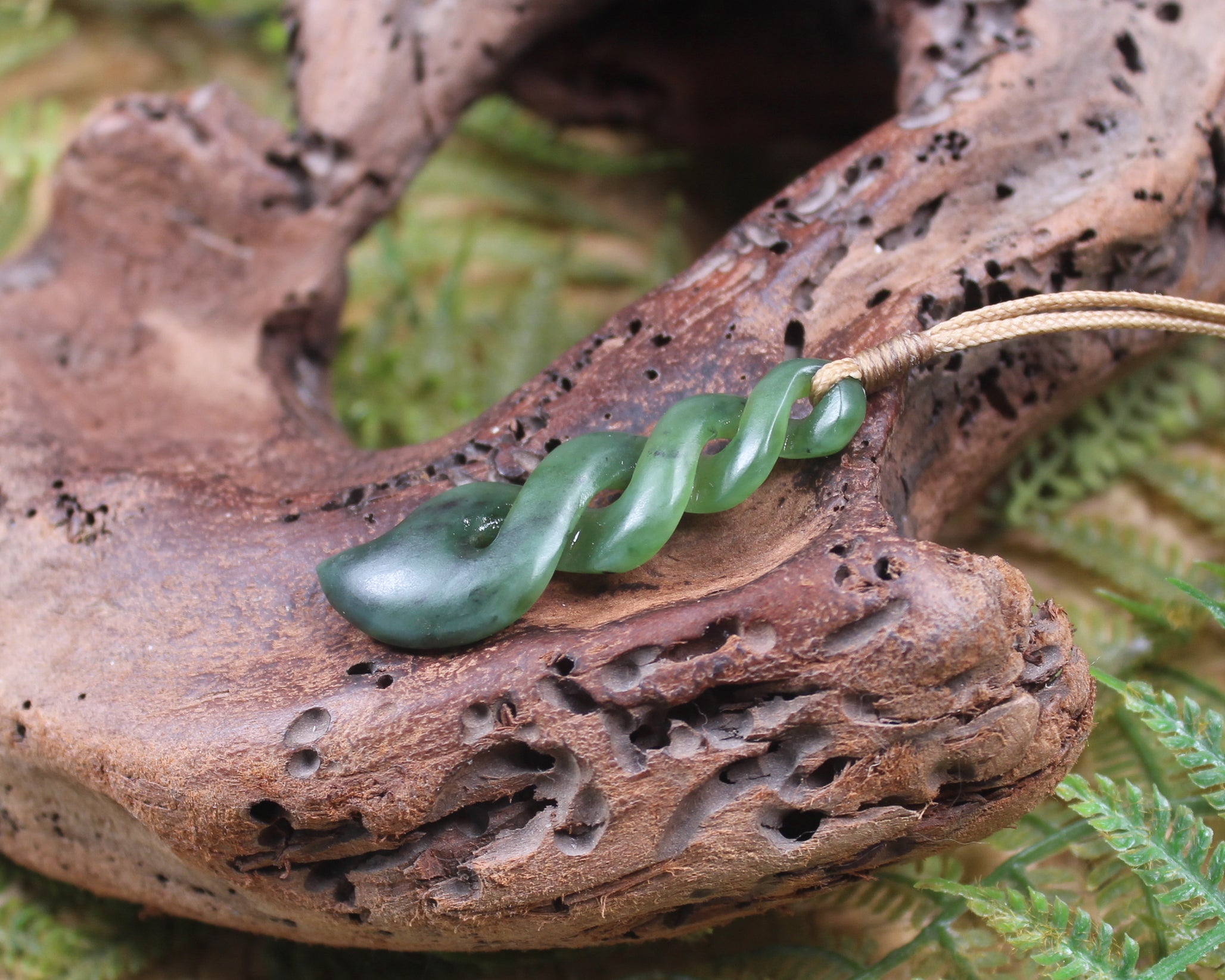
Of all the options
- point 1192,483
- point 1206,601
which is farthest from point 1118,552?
point 1206,601

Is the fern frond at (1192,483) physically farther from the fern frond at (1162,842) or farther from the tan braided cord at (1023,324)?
the fern frond at (1162,842)

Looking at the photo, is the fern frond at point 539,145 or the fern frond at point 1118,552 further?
the fern frond at point 539,145

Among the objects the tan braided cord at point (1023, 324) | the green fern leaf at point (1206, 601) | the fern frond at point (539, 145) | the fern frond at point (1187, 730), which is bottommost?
the fern frond at point (1187, 730)

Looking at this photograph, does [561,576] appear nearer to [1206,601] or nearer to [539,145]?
[1206,601]

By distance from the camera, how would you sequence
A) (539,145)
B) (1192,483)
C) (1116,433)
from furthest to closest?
(539,145) → (1116,433) → (1192,483)

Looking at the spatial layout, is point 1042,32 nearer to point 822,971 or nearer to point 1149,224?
point 1149,224

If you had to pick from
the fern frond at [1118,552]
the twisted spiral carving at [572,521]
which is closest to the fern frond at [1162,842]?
the twisted spiral carving at [572,521]
